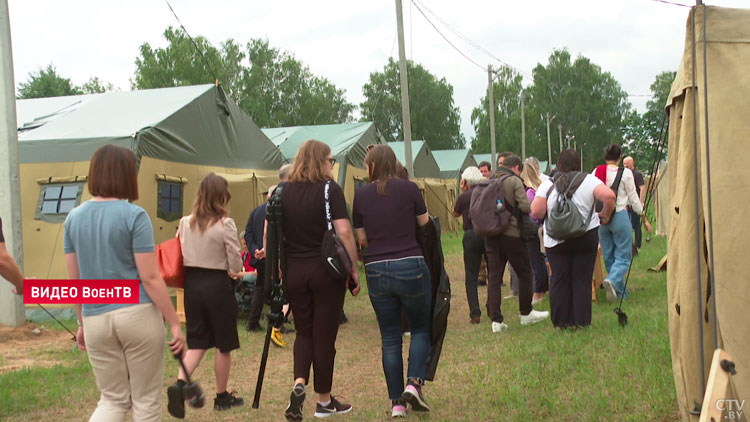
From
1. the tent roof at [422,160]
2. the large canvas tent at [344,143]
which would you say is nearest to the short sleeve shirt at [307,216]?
the large canvas tent at [344,143]

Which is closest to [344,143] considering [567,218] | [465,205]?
[465,205]

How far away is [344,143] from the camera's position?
16.4 m

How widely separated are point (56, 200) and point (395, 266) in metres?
6.67

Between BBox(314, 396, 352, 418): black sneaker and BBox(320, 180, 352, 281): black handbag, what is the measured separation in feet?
3.05

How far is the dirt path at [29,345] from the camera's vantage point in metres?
6.73

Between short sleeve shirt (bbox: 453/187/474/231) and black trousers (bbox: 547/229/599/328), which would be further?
short sleeve shirt (bbox: 453/187/474/231)

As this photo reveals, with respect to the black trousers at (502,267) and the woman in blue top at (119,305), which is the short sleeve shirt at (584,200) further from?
the woman in blue top at (119,305)

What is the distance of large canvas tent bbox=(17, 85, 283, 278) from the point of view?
916cm

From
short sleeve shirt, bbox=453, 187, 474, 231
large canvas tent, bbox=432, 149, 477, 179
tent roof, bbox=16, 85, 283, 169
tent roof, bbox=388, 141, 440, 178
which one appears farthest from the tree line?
short sleeve shirt, bbox=453, 187, 474, 231

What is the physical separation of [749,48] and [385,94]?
56.2 metres

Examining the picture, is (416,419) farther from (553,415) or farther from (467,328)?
(467,328)

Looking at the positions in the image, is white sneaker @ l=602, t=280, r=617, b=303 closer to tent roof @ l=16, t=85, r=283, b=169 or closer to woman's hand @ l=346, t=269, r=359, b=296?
woman's hand @ l=346, t=269, r=359, b=296

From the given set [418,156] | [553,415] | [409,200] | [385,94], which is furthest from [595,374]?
[385,94]

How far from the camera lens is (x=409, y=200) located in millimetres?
4387
